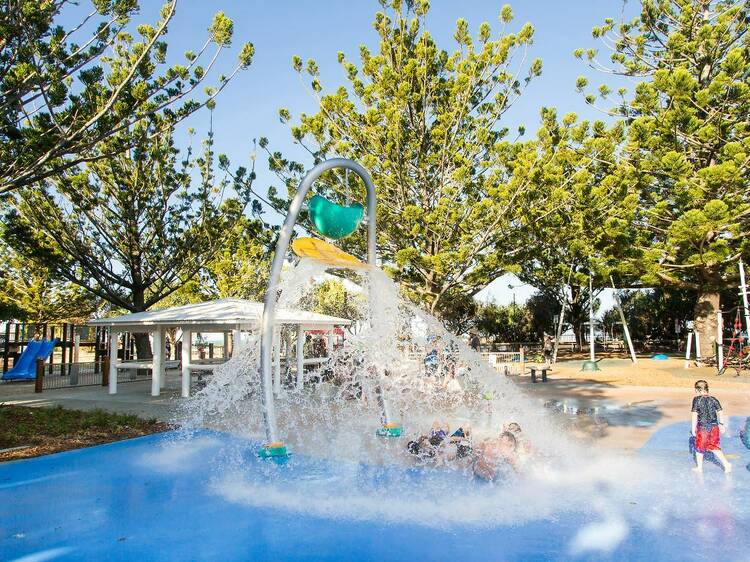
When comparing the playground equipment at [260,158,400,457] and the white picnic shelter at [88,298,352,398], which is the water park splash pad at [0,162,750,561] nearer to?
the playground equipment at [260,158,400,457]

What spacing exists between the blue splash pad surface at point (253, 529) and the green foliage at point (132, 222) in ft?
46.8

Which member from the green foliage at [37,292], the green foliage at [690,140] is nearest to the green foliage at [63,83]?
the green foliage at [690,140]

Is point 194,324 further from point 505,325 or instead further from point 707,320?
point 505,325

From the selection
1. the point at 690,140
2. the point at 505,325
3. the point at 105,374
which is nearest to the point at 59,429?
the point at 105,374

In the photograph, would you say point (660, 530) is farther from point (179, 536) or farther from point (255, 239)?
point (255, 239)

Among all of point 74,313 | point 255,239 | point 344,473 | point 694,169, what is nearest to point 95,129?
point 344,473

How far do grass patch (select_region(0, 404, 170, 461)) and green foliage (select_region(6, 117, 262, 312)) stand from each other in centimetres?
1024

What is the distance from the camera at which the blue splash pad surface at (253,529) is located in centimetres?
446

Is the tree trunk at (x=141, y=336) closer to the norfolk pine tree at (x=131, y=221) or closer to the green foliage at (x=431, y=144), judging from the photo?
the norfolk pine tree at (x=131, y=221)

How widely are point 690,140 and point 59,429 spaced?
21.5 metres

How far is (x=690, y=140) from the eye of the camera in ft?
68.9

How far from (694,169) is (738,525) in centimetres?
2169

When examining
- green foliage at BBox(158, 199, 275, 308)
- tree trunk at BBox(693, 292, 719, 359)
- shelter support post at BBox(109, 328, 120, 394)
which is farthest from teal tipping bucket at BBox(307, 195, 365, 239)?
tree trunk at BBox(693, 292, 719, 359)

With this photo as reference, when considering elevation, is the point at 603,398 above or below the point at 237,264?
below
